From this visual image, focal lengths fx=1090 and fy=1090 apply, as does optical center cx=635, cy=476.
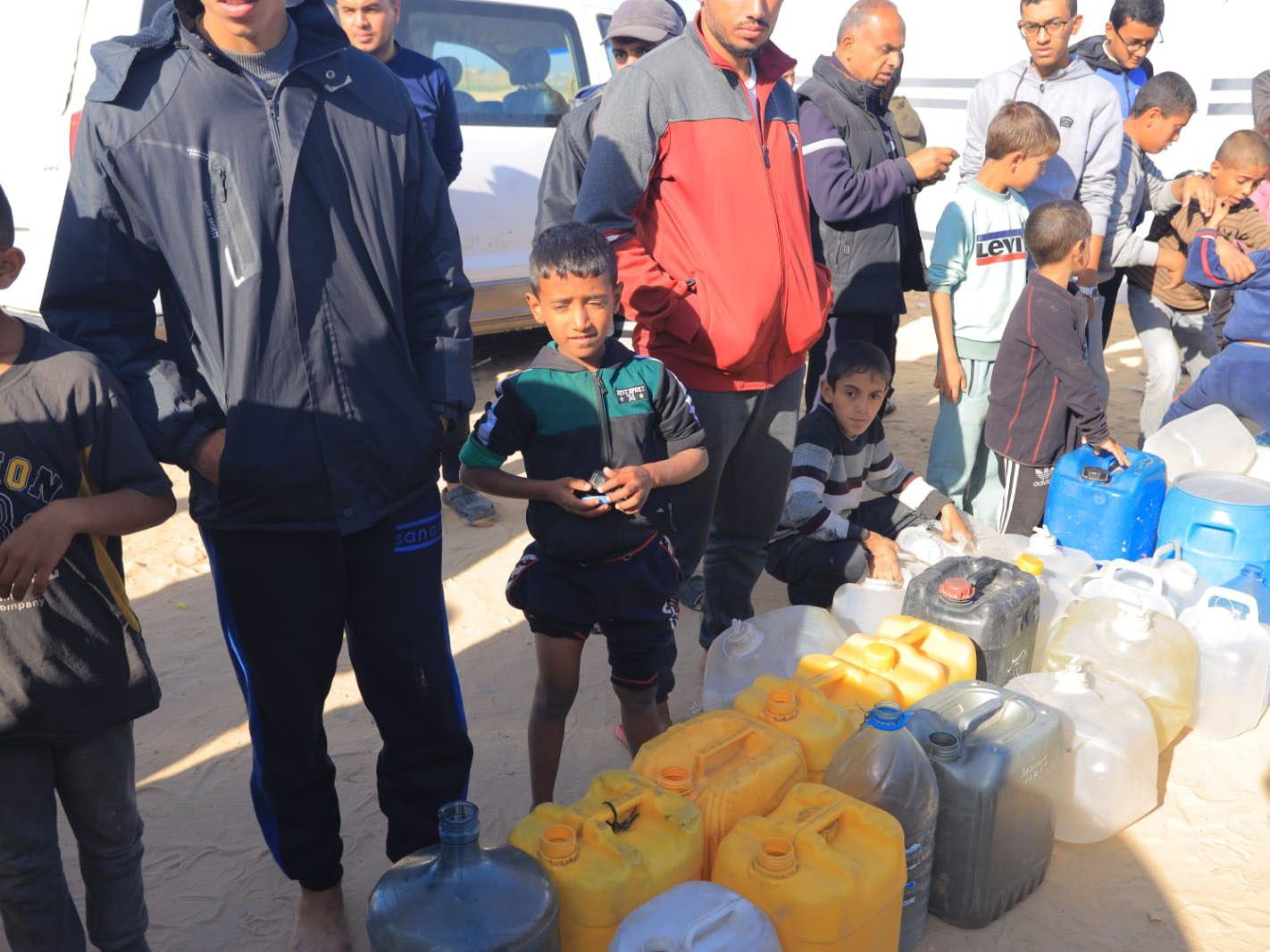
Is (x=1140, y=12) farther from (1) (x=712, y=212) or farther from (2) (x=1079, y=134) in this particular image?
(1) (x=712, y=212)

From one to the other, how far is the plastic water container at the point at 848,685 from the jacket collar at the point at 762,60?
1.68 metres

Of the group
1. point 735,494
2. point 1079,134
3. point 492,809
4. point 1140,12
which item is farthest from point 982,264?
point 492,809

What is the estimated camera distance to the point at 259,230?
6.70 feet

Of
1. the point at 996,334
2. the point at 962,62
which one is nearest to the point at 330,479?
the point at 996,334

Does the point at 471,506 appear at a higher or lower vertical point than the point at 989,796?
lower

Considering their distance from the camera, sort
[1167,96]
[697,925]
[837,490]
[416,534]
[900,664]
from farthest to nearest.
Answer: [1167,96] < [837,490] < [900,664] < [416,534] < [697,925]

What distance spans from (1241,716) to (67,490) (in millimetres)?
3440

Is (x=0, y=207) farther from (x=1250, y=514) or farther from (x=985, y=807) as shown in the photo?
(x=1250, y=514)

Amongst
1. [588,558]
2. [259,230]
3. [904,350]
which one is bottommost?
[904,350]

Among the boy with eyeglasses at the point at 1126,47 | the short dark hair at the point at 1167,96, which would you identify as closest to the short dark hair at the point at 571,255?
the boy with eyeglasses at the point at 1126,47

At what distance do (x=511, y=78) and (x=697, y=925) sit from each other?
6154mm

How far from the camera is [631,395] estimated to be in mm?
2688

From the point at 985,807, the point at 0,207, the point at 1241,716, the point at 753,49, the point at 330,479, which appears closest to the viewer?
the point at 0,207

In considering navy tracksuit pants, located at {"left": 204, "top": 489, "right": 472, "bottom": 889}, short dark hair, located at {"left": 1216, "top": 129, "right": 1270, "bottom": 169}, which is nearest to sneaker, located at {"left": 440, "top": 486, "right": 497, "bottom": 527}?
navy tracksuit pants, located at {"left": 204, "top": 489, "right": 472, "bottom": 889}
